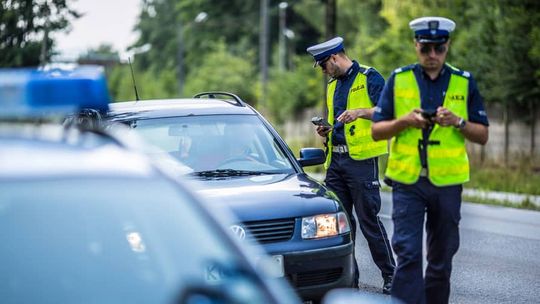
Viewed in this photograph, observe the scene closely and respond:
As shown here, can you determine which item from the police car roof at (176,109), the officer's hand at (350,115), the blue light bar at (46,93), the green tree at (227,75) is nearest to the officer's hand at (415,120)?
the officer's hand at (350,115)

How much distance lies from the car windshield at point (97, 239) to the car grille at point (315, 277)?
11.2ft

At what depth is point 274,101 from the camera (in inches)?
1818

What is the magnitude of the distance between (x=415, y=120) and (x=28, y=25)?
16040 mm

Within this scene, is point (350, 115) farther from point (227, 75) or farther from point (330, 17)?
point (227, 75)

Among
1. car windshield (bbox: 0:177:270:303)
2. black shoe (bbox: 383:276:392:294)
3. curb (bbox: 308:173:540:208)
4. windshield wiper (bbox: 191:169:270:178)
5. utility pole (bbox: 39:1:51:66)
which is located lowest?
curb (bbox: 308:173:540:208)

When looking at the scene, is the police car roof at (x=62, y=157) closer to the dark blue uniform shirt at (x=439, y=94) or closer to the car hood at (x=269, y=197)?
the dark blue uniform shirt at (x=439, y=94)

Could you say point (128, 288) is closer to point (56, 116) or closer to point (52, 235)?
point (52, 235)

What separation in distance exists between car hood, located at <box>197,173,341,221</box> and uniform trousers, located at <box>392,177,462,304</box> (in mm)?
746

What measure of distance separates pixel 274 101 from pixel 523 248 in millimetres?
34767

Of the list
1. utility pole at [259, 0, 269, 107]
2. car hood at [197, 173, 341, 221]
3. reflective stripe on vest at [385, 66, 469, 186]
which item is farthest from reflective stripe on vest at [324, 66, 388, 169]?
utility pole at [259, 0, 269, 107]

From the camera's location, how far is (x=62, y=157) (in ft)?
11.6

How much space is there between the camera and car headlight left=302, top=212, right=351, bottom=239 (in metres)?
6.99

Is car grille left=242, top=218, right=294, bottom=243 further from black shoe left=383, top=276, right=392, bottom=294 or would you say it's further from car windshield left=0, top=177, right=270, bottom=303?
car windshield left=0, top=177, right=270, bottom=303

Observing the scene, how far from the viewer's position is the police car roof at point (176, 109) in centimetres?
830
